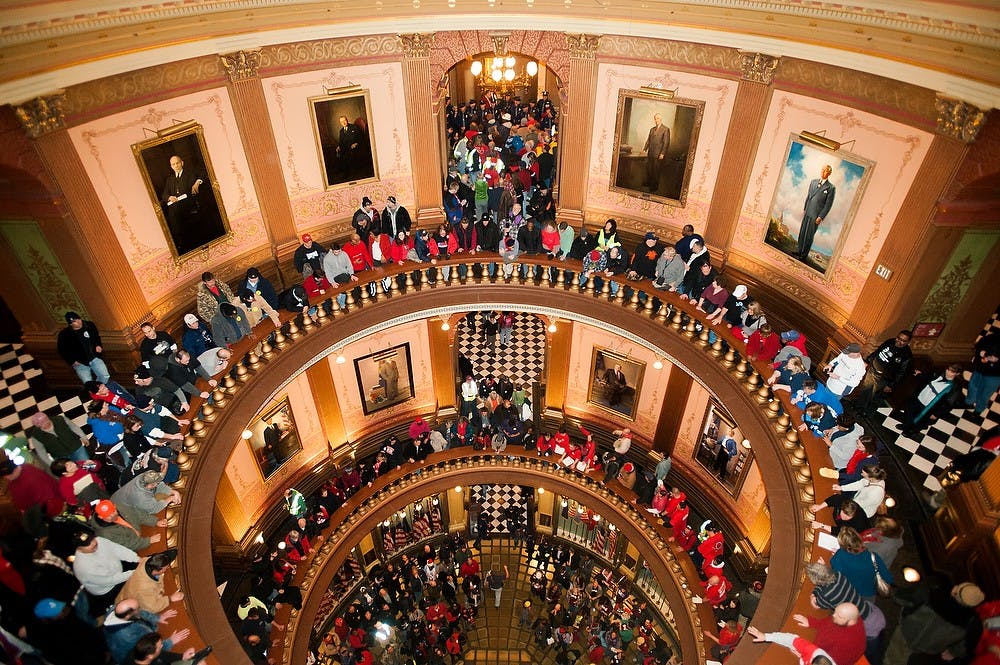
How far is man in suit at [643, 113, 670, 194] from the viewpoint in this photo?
12.0 m

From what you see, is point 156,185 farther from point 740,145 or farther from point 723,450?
point 723,450

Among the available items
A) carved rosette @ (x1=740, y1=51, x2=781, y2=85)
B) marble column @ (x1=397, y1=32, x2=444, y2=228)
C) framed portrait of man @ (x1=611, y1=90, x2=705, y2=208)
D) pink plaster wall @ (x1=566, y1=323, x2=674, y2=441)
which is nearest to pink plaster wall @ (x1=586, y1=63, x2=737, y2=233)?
framed portrait of man @ (x1=611, y1=90, x2=705, y2=208)

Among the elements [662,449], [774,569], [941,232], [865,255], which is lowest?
[662,449]

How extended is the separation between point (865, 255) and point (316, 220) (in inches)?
414

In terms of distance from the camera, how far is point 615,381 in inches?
571

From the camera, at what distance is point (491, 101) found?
22188 millimetres

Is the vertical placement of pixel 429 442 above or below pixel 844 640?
below

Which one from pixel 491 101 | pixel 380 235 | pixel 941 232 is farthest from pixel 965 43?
pixel 491 101

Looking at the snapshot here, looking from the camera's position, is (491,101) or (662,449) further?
(491,101)

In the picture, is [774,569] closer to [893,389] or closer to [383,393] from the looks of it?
[893,389]

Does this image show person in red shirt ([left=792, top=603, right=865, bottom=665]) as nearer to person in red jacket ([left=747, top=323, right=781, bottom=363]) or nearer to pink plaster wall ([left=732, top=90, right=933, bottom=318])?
person in red jacket ([left=747, top=323, right=781, bottom=363])

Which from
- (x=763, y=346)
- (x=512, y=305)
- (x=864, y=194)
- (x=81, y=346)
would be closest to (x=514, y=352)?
(x=512, y=305)

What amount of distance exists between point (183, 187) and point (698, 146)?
9684 millimetres

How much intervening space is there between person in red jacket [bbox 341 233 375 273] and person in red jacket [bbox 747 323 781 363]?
291 inches
